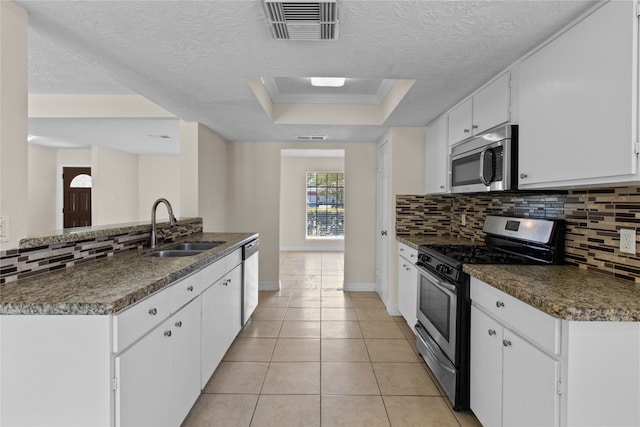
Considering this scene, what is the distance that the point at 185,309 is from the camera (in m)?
1.82

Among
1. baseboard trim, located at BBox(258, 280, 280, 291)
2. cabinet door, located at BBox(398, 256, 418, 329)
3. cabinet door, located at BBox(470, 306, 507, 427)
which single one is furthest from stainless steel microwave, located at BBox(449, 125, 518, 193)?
baseboard trim, located at BBox(258, 280, 280, 291)

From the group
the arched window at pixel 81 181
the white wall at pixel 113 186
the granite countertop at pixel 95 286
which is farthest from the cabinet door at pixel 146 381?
the arched window at pixel 81 181

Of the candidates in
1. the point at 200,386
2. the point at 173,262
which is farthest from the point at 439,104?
the point at 200,386

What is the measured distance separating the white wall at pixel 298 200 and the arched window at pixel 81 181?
14.1ft

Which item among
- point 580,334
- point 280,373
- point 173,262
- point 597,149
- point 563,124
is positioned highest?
point 563,124

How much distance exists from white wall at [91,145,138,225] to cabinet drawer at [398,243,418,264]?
581 centimetres

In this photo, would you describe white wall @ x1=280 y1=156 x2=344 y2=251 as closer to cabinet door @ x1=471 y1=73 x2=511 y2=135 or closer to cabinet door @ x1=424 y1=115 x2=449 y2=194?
cabinet door @ x1=424 y1=115 x2=449 y2=194

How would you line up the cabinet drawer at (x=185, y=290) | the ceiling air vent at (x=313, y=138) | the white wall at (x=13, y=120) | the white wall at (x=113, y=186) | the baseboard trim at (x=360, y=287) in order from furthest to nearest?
the white wall at (x=113, y=186), the baseboard trim at (x=360, y=287), the ceiling air vent at (x=313, y=138), the cabinet drawer at (x=185, y=290), the white wall at (x=13, y=120)

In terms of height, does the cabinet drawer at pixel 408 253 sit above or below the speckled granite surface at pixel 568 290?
below

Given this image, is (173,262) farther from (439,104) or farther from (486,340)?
(439,104)

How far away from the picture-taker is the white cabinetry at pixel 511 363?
4.22ft

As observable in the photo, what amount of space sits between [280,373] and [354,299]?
202 centimetres

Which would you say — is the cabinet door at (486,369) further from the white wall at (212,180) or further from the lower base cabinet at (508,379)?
the white wall at (212,180)

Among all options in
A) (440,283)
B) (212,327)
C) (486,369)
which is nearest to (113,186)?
(212,327)
